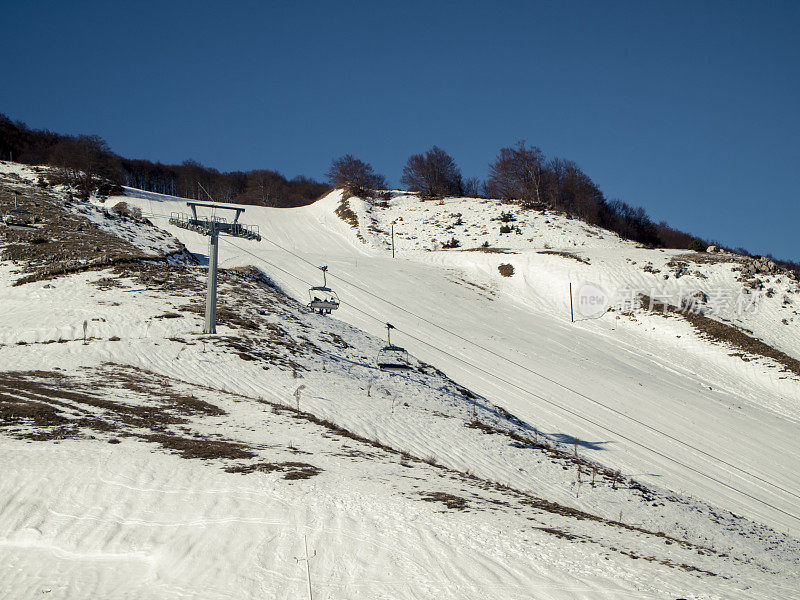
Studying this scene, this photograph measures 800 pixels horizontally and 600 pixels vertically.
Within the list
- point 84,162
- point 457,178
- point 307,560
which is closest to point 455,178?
point 457,178

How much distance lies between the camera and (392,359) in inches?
998

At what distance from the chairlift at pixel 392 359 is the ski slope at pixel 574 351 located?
3079 mm

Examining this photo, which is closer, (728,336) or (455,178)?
(728,336)

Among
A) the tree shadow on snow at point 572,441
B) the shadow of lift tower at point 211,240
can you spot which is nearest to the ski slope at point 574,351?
the tree shadow on snow at point 572,441

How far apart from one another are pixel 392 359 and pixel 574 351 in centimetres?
1451

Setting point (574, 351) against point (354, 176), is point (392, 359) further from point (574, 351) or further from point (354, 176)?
point (354, 176)

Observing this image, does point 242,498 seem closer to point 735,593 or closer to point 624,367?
point 735,593

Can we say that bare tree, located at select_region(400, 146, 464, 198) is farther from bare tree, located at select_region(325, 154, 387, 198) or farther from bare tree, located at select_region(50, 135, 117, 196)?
bare tree, located at select_region(50, 135, 117, 196)

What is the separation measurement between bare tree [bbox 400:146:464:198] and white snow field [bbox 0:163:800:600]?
163ft

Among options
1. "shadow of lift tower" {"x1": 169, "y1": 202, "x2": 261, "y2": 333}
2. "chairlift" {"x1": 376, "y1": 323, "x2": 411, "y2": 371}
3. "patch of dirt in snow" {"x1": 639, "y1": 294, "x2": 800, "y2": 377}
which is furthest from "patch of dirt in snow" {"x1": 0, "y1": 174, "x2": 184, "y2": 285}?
"patch of dirt in snow" {"x1": 639, "y1": 294, "x2": 800, "y2": 377}

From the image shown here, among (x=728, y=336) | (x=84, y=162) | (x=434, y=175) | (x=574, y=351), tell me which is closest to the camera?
(x=574, y=351)

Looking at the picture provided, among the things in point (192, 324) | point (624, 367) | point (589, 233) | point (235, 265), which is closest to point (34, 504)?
point (192, 324)

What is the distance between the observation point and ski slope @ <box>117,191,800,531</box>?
20141 millimetres

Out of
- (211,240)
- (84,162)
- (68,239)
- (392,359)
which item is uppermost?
(84,162)
